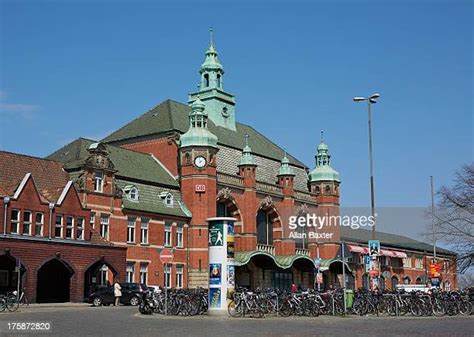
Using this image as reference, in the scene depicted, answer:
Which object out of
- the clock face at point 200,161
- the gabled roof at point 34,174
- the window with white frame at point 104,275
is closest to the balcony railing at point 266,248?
the clock face at point 200,161

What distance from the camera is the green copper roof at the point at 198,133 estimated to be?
6112 cm

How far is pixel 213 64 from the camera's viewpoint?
75938 mm

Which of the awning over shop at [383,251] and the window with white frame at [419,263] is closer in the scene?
the awning over shop at [383,251]

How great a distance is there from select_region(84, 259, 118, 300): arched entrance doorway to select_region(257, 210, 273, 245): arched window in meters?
21.2

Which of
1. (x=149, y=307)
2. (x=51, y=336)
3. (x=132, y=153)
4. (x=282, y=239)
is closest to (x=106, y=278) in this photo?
(x=132, y=153)

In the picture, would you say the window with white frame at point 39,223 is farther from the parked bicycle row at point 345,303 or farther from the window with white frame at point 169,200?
the parked bicycle row at point 345,303

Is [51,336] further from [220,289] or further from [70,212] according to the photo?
[70,212]

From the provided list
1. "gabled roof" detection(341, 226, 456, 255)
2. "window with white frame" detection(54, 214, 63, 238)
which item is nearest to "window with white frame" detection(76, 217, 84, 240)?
"window with white frame" detection(54, 214, 63, 238)

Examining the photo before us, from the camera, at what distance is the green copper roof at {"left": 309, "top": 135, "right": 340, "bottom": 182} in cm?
7806

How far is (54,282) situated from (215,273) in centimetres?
1979

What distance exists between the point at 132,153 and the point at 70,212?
16142 mm

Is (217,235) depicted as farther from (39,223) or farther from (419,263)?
(419,263)

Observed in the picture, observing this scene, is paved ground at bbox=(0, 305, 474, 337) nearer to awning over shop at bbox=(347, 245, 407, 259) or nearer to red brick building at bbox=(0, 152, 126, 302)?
red brick building at bbox=(0, 152, 126, 302)

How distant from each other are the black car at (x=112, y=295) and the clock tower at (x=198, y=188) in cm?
1522
